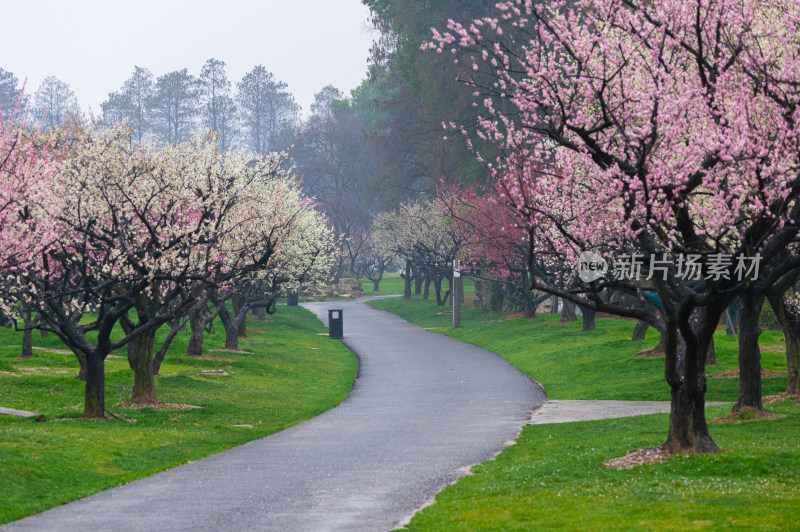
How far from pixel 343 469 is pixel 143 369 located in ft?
39.6

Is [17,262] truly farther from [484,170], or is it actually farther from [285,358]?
[484,170]

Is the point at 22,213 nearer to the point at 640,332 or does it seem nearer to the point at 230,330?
the point at 230,330

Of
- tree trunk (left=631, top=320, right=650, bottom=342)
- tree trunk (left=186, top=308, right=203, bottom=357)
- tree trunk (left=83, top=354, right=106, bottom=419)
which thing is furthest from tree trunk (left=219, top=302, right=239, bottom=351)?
tree trunk (left=83, top=354, right=106, bottom=419)

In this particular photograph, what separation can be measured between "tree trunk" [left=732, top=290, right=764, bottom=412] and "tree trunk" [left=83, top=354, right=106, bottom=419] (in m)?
15.9

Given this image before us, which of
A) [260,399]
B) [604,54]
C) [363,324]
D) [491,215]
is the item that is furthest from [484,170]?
[604,54]

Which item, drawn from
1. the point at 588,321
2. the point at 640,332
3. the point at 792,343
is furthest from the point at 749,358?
the point at 588,321

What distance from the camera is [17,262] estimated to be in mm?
23281

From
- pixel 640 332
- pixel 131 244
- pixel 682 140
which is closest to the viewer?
pixel 682 140

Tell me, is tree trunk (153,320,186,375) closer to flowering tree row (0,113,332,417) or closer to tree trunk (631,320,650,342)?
flowering tree row (0,113,332,417)

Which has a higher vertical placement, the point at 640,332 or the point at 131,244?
the point at 131,244

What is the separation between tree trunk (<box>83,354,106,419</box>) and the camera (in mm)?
24266

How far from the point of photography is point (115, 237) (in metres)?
25.9

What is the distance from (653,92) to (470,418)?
496 inches

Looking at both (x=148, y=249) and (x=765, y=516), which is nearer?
(x=765, y=516)
